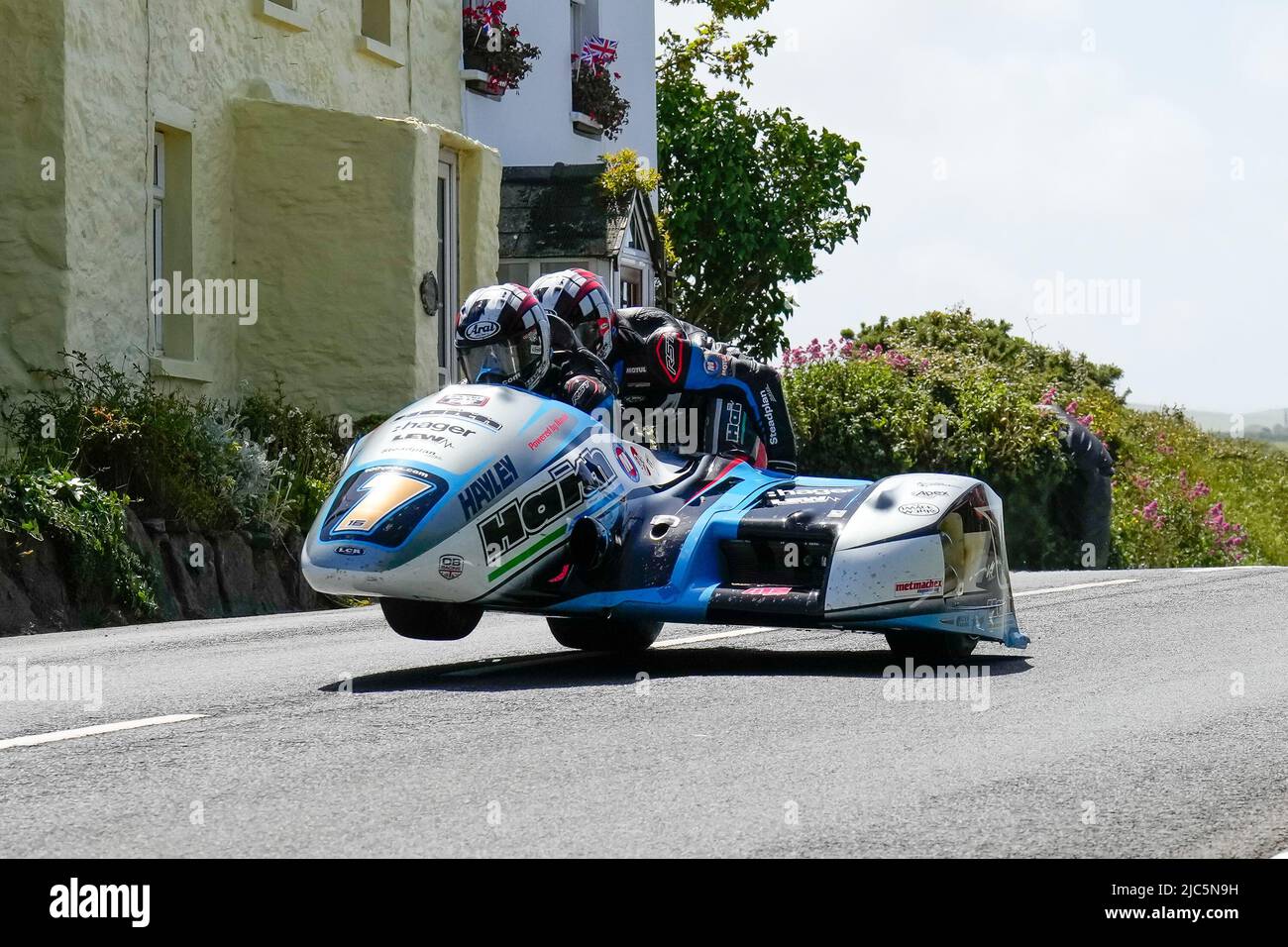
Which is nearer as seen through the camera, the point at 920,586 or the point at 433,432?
the point at 433,432

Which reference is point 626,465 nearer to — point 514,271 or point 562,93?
point 514,271

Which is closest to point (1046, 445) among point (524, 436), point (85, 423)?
point (85, 423)

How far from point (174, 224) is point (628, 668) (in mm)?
11281

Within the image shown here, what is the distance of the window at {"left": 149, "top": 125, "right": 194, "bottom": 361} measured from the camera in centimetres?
1912

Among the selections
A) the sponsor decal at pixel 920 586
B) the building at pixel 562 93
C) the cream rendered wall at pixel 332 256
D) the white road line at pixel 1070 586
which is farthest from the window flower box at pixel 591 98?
the sponsor decal at pixel 920 586

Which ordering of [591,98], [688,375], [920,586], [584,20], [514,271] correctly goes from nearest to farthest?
[920,586]
[688,375]
[514,271]
[591,98]
[584,20]

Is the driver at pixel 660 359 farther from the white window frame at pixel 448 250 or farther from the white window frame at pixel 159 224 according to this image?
the white window frame at pixel 448 250

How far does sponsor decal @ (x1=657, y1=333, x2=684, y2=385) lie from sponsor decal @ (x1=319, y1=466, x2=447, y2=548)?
221cm

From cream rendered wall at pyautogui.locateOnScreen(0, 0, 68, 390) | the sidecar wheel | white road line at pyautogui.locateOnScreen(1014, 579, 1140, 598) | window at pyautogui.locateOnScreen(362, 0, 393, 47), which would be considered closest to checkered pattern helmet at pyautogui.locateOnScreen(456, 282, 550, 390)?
the sidecar wheel

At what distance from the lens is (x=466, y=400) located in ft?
29.6

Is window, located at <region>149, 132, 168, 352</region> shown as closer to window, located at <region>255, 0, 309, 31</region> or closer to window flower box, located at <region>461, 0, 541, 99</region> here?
window, located at <region>255, 0, 309, 31</region>

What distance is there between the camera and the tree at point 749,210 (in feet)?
113

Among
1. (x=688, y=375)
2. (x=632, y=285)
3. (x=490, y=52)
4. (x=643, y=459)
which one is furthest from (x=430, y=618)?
(x=632, y=285)
